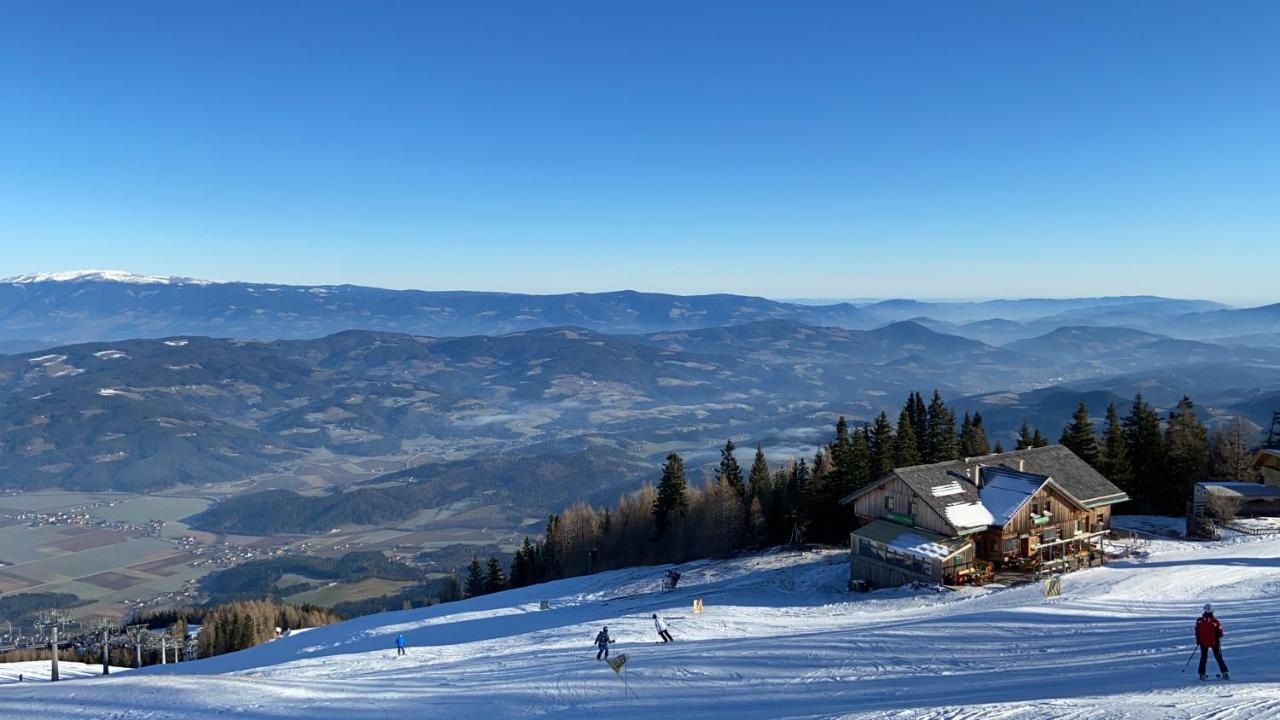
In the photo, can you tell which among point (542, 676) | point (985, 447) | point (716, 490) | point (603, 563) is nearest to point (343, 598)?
point (603, 563)

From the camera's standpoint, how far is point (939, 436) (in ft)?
203

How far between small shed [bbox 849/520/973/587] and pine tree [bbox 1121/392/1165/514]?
92.0 feet

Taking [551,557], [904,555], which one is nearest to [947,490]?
[904,555]

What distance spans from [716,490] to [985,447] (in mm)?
23837

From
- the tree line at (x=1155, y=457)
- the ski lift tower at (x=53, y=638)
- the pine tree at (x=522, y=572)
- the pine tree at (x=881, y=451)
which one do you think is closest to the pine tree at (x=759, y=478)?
the pine tree at (x=881, y=451)

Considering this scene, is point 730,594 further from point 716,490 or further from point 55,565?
point 55,565

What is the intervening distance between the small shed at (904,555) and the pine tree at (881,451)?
12.6 metres

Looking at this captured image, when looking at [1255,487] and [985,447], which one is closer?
[1255,487]

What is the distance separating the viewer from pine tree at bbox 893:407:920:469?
54438 mm

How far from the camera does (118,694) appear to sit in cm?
2395

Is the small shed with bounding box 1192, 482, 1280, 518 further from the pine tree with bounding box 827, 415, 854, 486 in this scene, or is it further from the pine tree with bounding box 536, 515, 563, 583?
the pine tree with bounding box 536, 515, 563, 583

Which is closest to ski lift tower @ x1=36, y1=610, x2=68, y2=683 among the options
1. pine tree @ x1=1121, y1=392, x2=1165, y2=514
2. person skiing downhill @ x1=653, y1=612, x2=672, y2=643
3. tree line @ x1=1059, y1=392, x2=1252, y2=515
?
person skiing downhill @ x1=653, y1=612, x2=672, y2=643

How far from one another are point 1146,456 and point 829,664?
48.5 meters

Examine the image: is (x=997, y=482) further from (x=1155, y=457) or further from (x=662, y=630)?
(x=1155, y=457)
